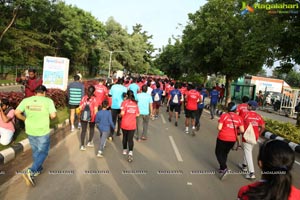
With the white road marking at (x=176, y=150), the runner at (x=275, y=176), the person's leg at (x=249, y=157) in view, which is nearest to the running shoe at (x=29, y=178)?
the white road marking at (x=176, y=150)

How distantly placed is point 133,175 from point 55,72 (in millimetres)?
8955

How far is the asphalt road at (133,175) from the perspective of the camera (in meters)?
4.55

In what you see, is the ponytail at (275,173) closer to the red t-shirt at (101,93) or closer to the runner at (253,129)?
the runner at (253,129)

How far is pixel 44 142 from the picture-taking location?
4883 millimetres

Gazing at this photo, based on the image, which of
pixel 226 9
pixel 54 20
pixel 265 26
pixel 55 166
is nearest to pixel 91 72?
pixel 54 20

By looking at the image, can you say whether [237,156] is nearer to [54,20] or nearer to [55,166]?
[55,166]

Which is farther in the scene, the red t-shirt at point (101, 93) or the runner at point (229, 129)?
the red t-shirt at point (101, 93)

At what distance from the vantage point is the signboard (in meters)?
12.7

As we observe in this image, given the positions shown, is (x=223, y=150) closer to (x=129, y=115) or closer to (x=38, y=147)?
(x=129, y=115)

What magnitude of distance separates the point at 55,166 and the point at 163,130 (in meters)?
5.41

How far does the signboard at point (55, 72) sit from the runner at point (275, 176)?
1208 cm

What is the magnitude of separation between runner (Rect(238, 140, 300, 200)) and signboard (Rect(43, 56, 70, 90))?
39.6 feet

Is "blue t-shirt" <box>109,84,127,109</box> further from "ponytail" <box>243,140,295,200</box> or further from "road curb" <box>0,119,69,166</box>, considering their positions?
"ponytail" <box>243,140,295,200</box>

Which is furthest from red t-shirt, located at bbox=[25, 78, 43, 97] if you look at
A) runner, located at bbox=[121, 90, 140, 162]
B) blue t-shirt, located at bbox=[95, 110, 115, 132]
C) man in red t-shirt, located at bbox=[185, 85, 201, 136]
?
man in red t-shirt, located at bbox=[185, 85, 201, 136]
